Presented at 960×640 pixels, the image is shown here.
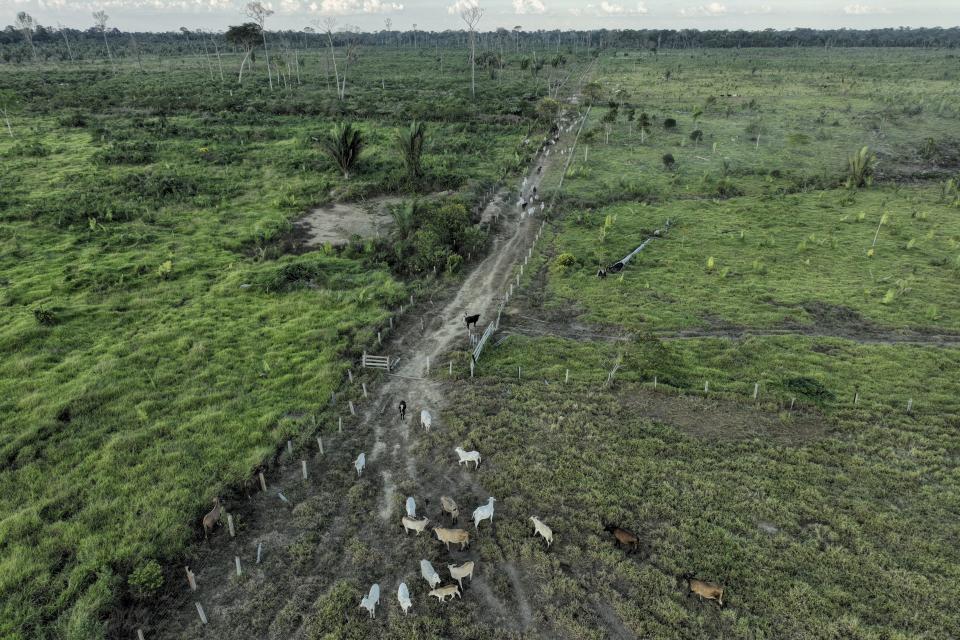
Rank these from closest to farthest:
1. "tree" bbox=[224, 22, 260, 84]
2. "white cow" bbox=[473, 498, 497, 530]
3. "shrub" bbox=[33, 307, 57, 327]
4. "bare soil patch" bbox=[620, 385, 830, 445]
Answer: "white cow" bbox=[473, 498, 497, 530]
"bare soil patch" bbox=[620, 385, 830, 445]
"shrub" bbox=[33, 307, 57, 327]
"tree" bbox=[224, 22, 260, 84]

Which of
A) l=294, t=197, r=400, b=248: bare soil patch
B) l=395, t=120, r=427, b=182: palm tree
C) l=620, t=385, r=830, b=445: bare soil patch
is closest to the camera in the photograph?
l=620, t=385, r=830, b=445: bare soil patch

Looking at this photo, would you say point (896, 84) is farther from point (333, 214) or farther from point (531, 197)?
point (333, 214)

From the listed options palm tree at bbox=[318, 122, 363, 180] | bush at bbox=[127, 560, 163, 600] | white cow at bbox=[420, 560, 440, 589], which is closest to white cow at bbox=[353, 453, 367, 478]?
white cow at bbox=[420, 560, 440, 589]

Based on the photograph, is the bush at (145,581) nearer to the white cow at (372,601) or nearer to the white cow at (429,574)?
the white cow at (372,601)

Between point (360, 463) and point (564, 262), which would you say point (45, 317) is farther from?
point (564, 262)

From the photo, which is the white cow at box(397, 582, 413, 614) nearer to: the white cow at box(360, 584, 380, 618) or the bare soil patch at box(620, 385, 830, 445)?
the white cow at box(360, 584, 380, 618)

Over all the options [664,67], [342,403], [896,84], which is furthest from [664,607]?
[664,67]

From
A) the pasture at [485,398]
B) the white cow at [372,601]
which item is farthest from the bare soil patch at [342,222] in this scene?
the white cow at [372,601]
